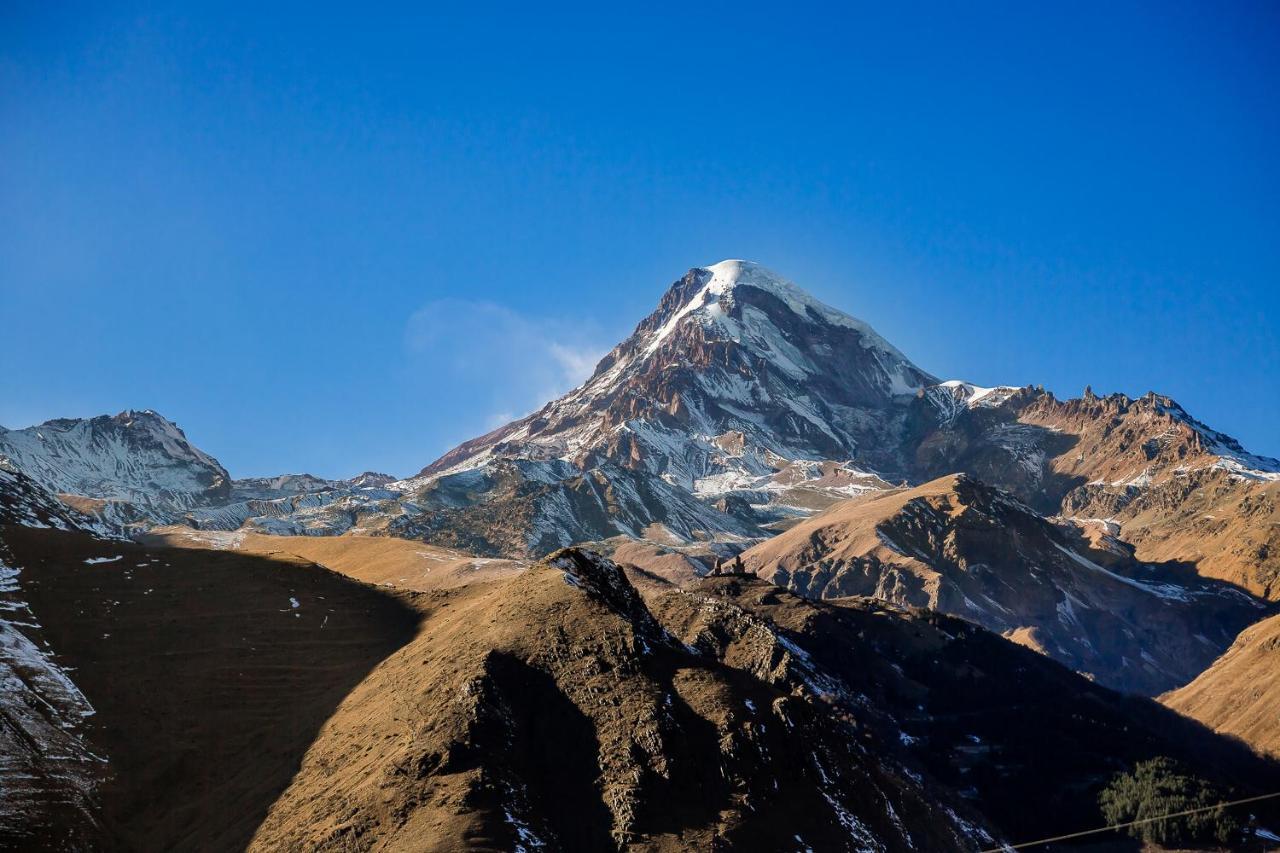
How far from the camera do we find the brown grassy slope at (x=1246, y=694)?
154000mm

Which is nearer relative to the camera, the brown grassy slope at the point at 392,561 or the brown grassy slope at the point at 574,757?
the brown grassy slope at the point at 574,757

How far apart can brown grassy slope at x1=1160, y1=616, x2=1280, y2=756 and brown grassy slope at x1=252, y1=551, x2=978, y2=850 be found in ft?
376

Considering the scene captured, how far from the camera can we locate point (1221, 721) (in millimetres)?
165625

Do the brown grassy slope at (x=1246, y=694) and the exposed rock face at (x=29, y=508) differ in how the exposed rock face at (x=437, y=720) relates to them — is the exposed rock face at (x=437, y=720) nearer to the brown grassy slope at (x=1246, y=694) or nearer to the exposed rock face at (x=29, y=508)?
the exposed rock face at (x=29, y=508)

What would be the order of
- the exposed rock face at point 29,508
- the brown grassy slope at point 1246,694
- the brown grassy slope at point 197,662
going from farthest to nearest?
the brown grassy slope at point 1246,694
the exposed rock face at point 29,508
the brown grassy slope at point 197,662

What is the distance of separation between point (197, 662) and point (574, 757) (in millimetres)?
31458

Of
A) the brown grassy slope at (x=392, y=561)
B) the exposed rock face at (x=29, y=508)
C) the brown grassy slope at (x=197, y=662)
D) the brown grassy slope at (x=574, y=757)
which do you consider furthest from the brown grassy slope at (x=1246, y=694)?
the exposed rock face at (x=29, y=508)

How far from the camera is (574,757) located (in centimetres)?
5366

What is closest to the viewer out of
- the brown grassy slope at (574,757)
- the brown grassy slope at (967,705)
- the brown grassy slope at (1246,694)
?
the brown grassy slope at (574,757)

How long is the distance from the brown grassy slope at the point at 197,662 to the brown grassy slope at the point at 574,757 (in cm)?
437

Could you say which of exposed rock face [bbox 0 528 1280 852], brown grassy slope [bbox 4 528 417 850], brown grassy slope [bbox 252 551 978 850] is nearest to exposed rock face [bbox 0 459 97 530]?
brown grassy slope [bbox 4 528 417 850]

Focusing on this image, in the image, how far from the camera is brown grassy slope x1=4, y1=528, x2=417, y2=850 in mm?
57219

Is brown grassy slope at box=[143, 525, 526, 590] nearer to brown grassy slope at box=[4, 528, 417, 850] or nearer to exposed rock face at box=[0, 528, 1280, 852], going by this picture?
exposed rock face at box=[0, 528, 1280, 852]

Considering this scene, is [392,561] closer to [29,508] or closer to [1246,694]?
[29,508]
